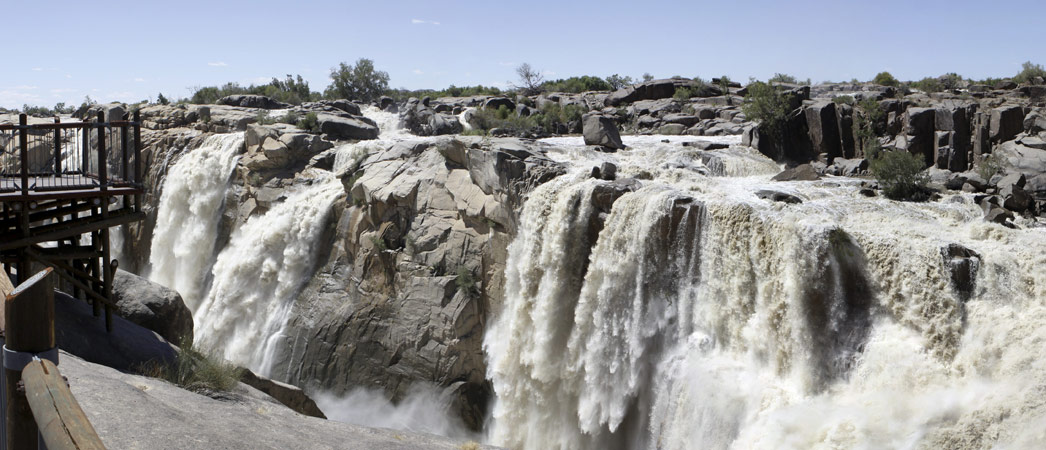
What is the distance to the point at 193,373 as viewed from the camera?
37.1ft

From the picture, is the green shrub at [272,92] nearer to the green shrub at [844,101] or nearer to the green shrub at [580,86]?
the green shrub at [580,86]

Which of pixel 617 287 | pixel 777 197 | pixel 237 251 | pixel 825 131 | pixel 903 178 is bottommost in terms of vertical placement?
pixel 237 251

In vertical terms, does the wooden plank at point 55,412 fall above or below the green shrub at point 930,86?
below

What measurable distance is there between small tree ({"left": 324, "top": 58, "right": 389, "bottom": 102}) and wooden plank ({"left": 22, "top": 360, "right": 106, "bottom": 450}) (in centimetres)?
4569

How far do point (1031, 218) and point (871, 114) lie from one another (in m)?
6.92

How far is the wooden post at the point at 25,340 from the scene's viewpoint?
2.61 meters

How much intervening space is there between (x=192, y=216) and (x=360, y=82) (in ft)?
67.9

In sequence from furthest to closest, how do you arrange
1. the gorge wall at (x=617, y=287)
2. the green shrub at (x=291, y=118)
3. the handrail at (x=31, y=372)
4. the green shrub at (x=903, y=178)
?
the green shrub at (x=291, y=118)
the green shrub at (x=903, y=178)
the gorge wall at (x=617, y=287)
the handrail at (x=31, y=372)

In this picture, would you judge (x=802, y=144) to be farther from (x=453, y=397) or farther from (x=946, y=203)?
(x=453, y=397)

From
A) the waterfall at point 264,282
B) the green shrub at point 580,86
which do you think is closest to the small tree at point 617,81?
the green shrub at point 580,86

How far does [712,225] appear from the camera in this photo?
50.5ft

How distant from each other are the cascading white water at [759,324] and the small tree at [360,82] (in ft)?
98.2

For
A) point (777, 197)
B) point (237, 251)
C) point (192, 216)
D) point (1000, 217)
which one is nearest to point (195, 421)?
point (777, 197)

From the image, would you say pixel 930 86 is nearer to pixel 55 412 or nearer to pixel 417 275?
pixel 417 275
